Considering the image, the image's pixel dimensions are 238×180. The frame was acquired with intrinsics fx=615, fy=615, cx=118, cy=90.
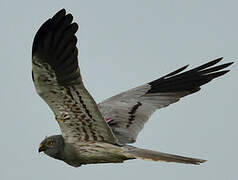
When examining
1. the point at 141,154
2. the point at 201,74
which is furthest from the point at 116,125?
the point at 201,74

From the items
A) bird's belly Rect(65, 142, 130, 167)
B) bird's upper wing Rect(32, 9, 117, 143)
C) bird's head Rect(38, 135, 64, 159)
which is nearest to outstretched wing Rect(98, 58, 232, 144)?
bird's belly Rect(65, 142, 130, 167)

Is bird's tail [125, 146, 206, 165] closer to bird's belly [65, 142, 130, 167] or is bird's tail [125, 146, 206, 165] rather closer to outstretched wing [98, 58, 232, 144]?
bird's belly [65, 142, 130, 167]

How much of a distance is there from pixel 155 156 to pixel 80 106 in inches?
58.4

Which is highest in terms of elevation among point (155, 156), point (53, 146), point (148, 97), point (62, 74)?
point (62, 74)

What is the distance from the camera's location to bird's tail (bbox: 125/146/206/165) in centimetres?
977

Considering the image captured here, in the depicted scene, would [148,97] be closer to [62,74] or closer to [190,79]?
[190,79]

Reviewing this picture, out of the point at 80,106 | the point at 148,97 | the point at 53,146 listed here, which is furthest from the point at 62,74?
the point at 148,97

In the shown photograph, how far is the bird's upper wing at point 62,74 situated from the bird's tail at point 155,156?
67 cm

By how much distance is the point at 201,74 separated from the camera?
12961 millimetres

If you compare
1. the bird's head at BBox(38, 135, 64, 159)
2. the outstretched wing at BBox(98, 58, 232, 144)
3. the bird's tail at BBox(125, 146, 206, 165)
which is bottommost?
the bird's tail at BBox(125, 146, 206, 165)

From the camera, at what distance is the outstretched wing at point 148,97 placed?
38.7 feet

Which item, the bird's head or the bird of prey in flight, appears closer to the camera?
the bird of prey in flight

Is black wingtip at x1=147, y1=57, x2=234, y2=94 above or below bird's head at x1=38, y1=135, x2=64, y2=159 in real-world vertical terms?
above

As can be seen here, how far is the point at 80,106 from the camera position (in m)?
9.78
